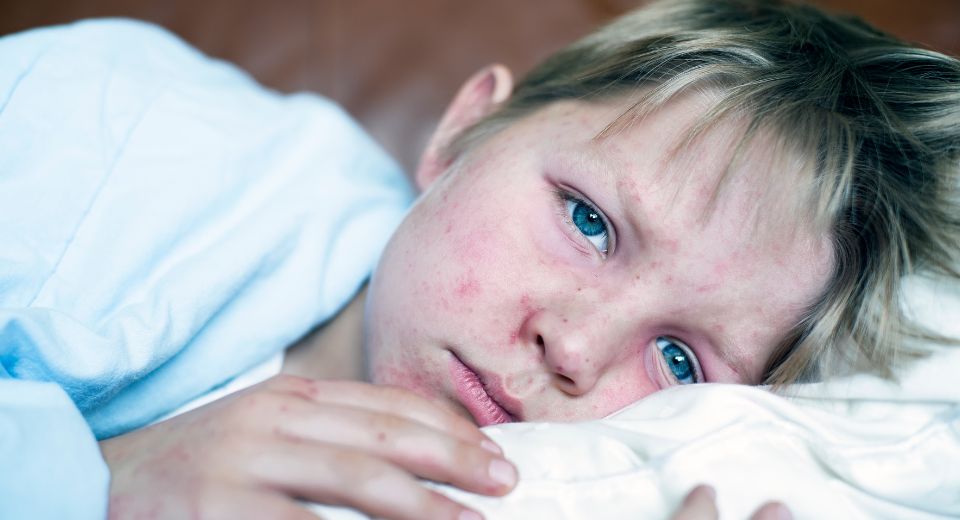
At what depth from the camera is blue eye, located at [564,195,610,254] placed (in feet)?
2.33

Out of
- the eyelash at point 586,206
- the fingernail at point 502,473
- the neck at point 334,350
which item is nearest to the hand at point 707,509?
the fingernail at point 502,473

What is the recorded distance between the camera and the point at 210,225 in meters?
0.84

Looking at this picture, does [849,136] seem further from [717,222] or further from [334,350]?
[334,350]

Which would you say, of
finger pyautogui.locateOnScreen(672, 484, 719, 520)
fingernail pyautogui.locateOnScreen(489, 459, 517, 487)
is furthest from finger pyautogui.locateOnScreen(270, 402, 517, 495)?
finger pyautogui.locateOnScreen(672, 484, 719, 520)

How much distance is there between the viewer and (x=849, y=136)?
0.72m

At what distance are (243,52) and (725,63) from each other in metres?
0.82

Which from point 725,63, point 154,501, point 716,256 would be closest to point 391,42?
point 725,63

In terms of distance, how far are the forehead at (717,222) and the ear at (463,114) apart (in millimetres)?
232

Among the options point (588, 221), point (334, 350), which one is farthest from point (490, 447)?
point (334, 350)

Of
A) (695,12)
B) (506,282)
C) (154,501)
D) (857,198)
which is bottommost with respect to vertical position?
(154,501)

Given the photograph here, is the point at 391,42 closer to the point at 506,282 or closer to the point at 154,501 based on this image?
the point at 506,282

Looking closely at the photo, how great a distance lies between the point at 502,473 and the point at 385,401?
0.10 meters

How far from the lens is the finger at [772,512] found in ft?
1.70

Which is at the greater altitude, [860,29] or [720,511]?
[860,29]
